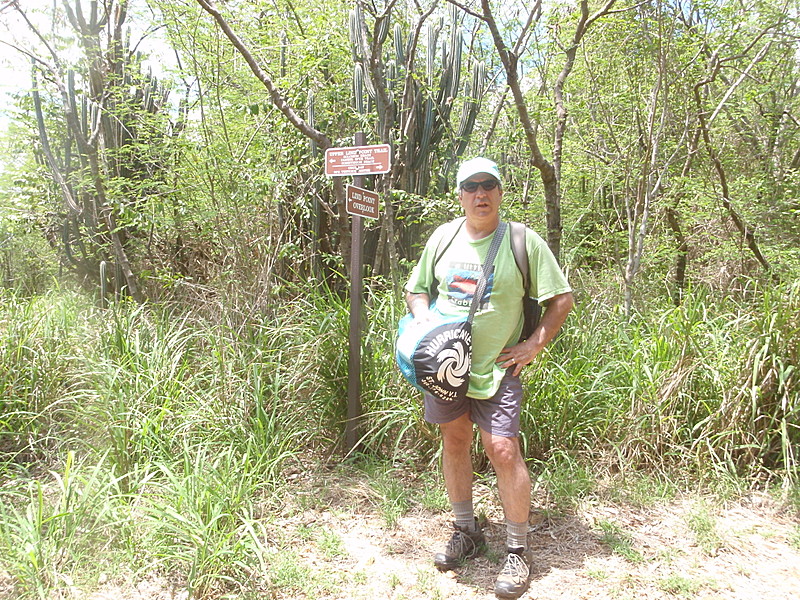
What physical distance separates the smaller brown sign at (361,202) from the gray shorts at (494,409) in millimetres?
1425

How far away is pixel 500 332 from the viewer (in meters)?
2.78

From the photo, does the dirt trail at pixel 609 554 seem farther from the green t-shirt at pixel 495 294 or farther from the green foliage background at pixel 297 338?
the green t-shirt at pixel 495 294

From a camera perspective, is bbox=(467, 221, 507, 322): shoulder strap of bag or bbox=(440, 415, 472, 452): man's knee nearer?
bbox=(467, 221, 507, 322): shoulder strap of bag

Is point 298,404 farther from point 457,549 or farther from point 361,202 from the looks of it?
point 457,549

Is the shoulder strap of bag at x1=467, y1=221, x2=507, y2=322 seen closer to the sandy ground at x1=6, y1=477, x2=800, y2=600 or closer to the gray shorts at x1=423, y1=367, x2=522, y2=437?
the gray shorts at x1=423, y1=367, x2=522, y2=437

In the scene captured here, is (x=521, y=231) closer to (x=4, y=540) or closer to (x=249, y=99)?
(x=4, y=540)

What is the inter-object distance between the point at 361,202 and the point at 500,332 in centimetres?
148

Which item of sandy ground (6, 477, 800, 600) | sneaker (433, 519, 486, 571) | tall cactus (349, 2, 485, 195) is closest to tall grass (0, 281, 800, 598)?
sandy ground (6, 477, 800, 600)

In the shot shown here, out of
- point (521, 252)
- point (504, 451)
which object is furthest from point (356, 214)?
point (504, 451)

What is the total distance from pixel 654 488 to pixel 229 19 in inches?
206

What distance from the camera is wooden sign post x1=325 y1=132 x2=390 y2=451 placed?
3.81 metres

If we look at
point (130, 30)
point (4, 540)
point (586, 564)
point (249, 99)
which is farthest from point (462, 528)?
point (130, 30)

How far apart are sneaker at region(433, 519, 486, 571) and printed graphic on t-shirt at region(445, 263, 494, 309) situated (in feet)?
3.76

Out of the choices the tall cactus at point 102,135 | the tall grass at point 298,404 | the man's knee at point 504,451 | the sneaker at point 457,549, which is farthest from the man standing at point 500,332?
the tall cactus at point 102,135
